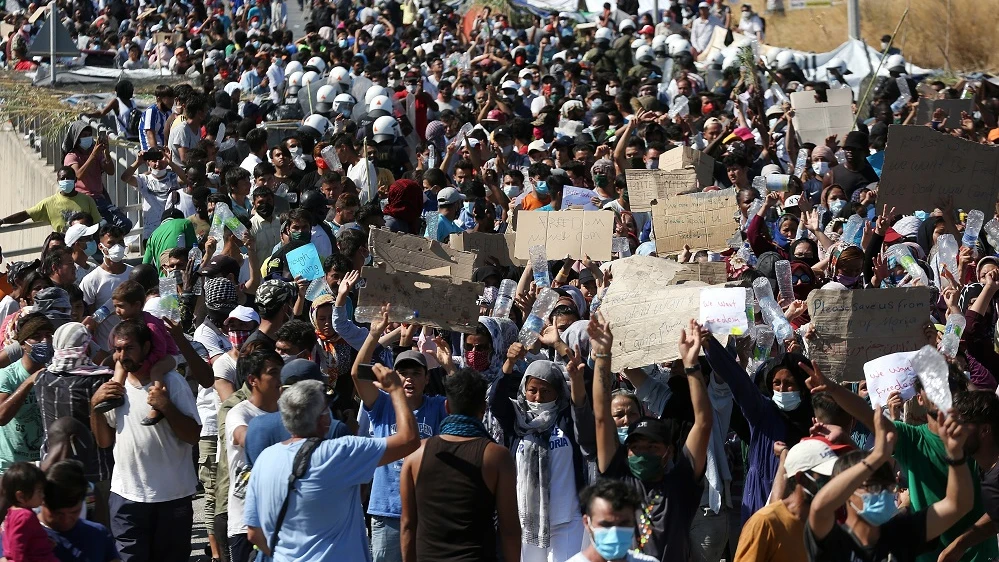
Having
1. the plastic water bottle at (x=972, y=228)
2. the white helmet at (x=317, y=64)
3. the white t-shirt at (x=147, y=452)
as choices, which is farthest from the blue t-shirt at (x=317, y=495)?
the white helmet at (x=317, y=64)

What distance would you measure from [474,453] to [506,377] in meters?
1.02

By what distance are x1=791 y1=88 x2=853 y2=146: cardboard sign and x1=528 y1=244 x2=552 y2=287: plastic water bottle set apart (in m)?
6.59

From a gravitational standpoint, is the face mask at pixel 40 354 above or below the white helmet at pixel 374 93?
above

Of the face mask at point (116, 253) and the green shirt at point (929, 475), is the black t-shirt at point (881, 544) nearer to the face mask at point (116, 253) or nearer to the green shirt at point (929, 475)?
the green shirt at point (929, 475)

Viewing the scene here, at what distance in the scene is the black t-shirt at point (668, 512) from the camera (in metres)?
5.86

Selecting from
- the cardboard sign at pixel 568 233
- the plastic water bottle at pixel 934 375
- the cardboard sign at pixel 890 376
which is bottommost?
the cardboard sign at pixel 568 233

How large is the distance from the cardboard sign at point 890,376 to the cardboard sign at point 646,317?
0.81m

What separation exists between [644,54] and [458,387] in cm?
1737

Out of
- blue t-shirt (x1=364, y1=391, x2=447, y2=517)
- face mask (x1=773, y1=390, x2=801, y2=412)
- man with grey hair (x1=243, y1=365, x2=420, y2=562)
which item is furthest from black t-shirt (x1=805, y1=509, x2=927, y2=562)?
blue t-shirt (x1=364, y1=391, x2=447, y2=517)

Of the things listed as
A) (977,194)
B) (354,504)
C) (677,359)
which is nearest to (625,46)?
(977,194)

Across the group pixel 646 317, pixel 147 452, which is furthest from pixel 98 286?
pixel 646 317

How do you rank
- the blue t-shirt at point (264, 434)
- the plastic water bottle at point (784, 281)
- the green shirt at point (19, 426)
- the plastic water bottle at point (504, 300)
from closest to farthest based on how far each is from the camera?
the blue t-shirt at point (264, 434)
the green shirt at point (19, 426)
the plastic water bottle at point (784, 281)
the plastic water bottle at point (504, 300)

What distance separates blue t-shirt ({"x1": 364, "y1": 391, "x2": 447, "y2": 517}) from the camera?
6.74 meters

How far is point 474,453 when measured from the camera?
19.6 feet
